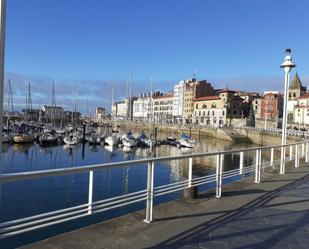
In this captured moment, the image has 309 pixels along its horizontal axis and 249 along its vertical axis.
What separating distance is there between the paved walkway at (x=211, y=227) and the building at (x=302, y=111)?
118000mm

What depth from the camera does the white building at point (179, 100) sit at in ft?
577

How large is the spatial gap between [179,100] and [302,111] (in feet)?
222

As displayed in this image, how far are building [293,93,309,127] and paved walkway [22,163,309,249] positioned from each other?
11800 cm

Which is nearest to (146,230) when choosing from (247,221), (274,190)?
(247,221)

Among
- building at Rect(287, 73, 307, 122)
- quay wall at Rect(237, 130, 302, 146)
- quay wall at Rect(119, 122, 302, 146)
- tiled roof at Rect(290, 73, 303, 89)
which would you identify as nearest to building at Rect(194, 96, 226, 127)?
quay wall at Rect(119, 122, 302, 146)

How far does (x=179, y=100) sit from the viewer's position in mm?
179500

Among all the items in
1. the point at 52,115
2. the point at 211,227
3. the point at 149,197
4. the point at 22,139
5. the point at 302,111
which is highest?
the point at 302,111

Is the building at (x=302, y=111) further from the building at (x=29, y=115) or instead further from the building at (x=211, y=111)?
the building at (x=29, y=115)

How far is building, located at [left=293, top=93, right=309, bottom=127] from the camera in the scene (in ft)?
394

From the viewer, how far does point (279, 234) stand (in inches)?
237

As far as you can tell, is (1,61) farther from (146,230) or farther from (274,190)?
(274,190)

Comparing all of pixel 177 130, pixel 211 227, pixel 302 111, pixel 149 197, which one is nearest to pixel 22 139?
pixel 149 197

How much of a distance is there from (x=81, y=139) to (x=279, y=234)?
66523 mm

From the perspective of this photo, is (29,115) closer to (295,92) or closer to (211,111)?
(211,111)
